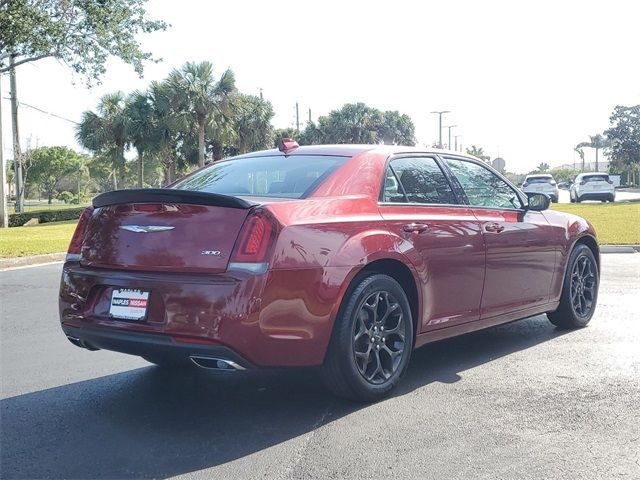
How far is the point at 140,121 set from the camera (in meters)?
36.0

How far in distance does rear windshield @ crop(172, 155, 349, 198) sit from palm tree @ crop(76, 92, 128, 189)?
3329 cm

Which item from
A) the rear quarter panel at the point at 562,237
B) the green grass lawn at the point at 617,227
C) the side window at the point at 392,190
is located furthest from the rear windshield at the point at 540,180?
the side window at the point at 392,190

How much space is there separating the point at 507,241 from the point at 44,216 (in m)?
29.2

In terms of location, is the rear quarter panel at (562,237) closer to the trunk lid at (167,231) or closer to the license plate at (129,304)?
the trunk lid at (167,231)

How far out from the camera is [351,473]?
10.2 ft

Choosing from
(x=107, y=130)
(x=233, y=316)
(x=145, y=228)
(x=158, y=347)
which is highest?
(x=107, y=130)

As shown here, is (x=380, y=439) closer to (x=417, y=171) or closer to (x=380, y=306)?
(x=380, y=306)

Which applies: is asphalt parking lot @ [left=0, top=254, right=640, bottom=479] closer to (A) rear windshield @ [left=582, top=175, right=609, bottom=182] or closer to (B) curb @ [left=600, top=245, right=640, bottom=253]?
(B) curb @ [left=600, top=245, right=640, bottom=253]

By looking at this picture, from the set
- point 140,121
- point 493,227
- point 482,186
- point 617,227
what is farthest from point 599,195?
point 493,227

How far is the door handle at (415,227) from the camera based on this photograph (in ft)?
14.4

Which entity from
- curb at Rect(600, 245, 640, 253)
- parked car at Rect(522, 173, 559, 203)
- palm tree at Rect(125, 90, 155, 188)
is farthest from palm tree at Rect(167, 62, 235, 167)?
curb at Rect(600, 245, 640, 253)

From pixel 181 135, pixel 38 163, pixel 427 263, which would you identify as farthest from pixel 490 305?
pixel 38 163

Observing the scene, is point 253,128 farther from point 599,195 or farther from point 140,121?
point 599,195

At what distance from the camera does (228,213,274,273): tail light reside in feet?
11.8
